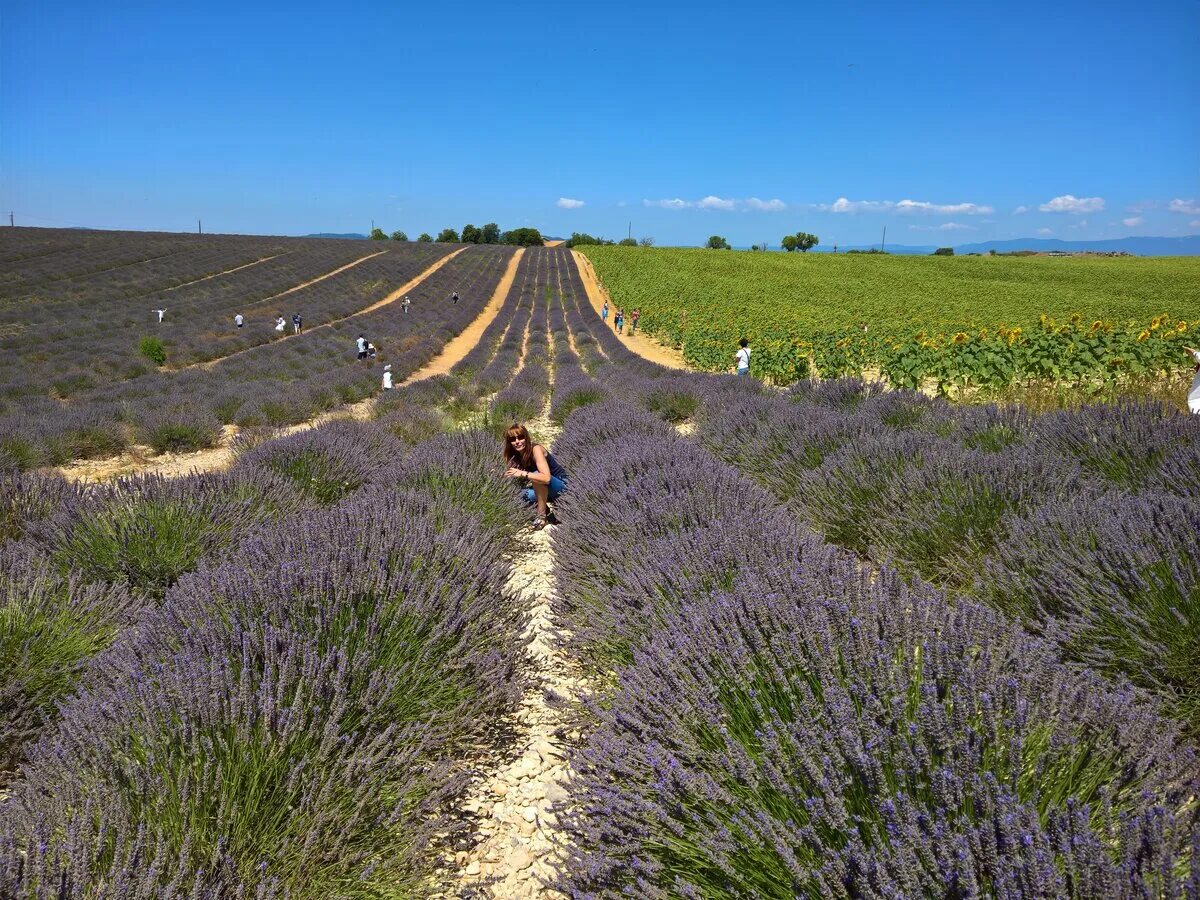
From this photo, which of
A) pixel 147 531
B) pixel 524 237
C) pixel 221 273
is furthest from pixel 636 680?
pixel 524 237

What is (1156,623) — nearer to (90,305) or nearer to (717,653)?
(717,653)

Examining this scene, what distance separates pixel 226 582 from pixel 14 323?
26946mm

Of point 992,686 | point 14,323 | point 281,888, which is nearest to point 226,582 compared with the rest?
point 281,888

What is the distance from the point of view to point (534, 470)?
5703 mm

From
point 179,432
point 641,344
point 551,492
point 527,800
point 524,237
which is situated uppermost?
point 524,237

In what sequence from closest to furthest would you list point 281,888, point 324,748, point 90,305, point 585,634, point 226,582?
point 281,888, point 324,748, point 226,582, point 585,634, point 90,305

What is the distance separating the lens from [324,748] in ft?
5.81

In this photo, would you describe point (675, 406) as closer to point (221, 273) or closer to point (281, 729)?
point (281, 729)

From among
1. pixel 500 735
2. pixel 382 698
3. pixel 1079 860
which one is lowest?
pixel 500 735

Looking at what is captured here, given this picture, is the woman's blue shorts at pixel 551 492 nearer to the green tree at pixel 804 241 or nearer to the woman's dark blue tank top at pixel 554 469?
the woman's dark blue tank top at pixel 554 469

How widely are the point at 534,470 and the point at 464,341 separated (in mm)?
21508

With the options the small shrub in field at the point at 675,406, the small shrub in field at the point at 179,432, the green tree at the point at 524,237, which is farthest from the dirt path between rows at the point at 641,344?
the green tree at the point at 524,237

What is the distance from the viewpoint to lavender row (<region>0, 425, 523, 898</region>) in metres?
1.50

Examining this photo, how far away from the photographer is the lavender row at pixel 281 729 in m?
1.50
